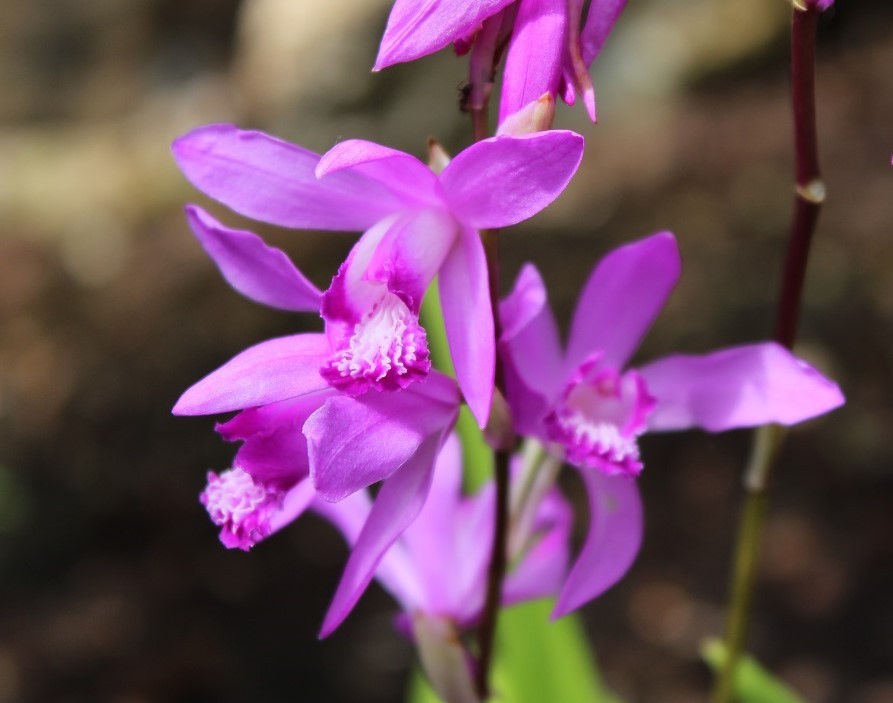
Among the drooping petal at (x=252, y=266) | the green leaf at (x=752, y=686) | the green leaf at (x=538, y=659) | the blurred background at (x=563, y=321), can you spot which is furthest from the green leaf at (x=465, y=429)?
the blurred background at (x=563, y=321)

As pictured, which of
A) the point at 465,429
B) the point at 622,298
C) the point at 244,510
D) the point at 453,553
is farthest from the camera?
the point at 465,429

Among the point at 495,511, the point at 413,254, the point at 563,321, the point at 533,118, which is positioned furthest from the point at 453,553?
the point at 563,321

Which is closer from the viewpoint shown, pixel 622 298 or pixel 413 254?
pixel 413 254

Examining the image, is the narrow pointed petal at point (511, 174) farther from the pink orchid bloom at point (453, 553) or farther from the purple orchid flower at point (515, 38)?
the pink orchid bloom at point (453, 553)

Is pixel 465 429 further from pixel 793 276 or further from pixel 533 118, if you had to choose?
pixel 533 118

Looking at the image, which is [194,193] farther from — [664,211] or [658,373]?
[658,373]

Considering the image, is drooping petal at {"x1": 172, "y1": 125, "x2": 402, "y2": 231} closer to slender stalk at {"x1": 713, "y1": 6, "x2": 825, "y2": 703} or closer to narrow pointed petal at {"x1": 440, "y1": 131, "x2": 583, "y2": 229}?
narrow pointed petal at {"x1": 440, "y1": 131, "x2": 583, "y2": 229}

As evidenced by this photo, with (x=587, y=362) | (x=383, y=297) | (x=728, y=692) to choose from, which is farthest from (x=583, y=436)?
(x=728, y=692)

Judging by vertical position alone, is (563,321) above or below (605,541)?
below
